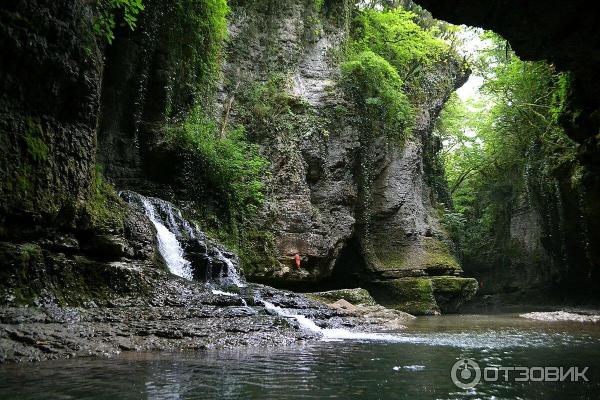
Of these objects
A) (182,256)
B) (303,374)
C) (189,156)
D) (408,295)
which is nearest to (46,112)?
(182,256)

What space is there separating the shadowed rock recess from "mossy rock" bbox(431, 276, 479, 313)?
2.9 inches

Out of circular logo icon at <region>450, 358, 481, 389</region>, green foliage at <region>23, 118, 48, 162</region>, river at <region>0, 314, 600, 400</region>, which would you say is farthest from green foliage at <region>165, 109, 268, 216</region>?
circular logo icon at <region>450, 358, 481, 389</region>

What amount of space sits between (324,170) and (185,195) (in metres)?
5.86

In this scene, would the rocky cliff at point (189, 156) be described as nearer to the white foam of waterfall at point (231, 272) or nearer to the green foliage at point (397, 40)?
the green foliage at point (397, 40)

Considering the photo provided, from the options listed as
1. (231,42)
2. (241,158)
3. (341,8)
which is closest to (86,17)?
(241,158)

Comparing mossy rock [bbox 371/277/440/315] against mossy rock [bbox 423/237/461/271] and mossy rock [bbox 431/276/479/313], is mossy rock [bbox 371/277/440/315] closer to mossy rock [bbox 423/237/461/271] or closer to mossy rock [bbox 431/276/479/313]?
mossy rock [bbox 431/276/479/313]

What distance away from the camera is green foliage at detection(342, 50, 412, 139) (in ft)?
62.4

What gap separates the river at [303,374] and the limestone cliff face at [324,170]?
9489 millimetres

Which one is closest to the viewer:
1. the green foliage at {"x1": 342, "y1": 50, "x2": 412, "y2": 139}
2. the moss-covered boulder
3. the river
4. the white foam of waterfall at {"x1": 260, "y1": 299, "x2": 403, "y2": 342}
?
the river

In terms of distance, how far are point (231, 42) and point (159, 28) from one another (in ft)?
15.8

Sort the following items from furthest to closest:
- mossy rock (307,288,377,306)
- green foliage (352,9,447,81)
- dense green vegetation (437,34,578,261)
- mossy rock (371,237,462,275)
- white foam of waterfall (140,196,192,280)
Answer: green foliage (352,9,447,81) < mossy rock (371,237,462,275) < dense green vegetation (437,34,578,261) < mossy rock (307,288,377,306) < white foam of waterfall (140,196,192,280)

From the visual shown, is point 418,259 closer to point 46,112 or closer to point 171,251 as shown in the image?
point 171,251

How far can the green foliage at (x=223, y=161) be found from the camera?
1424cm

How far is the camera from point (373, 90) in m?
19.3
